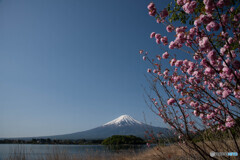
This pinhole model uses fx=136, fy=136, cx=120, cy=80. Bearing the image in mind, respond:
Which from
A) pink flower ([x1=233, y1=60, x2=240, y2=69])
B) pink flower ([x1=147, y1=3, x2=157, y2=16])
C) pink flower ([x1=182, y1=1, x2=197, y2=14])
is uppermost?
pink flower ([x1=147, y1=3, x2=157, y2=16])

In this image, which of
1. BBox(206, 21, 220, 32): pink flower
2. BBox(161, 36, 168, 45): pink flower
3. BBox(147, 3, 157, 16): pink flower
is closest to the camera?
BBox(206, 21, 220, 32): pink flower

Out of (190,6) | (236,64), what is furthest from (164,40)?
(236,64)

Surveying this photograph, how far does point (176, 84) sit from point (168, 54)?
0.63 metres

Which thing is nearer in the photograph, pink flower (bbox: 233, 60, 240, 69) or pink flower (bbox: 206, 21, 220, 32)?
pink flower (bbox: 233, 60, 240, 69)

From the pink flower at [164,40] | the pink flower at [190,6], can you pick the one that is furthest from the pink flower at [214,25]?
the pink flower at [164,40]

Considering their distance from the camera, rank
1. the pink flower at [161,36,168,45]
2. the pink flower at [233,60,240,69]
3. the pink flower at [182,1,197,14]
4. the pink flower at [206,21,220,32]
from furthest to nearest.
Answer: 1. the pink flower at [161,36,168,45]
2. the pink flower at [182,1,197,14]
3. the pink flower at [206,21,220,32]
4. the pink flower at [233,60,240,69]

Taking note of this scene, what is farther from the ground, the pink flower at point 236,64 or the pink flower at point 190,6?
the pink flower at point 190,6

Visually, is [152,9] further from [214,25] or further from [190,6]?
[214,25]

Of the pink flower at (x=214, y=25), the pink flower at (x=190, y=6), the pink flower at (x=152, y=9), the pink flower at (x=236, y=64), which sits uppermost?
the pink flower at (x=152, y=9)

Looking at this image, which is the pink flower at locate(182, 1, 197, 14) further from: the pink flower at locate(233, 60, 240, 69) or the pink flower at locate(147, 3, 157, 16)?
the pink flower at locate(233, 60, 240, 69)

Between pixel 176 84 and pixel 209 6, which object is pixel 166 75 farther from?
pixel 209 6

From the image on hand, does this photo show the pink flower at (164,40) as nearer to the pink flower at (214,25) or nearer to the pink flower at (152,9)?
the pink flower at (152,9)

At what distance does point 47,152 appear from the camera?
13.7 ft

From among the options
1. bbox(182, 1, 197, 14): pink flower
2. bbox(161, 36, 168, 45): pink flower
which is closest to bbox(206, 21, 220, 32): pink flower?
bbox(182, 1, 197, 14): pink flower
